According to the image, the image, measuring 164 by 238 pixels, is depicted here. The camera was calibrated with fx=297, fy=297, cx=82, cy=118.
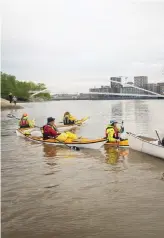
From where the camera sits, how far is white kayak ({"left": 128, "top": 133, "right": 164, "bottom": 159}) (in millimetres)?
5070

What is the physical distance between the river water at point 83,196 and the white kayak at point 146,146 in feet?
0.39

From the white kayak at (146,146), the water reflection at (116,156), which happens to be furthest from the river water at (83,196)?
the white kayak at (146,146)

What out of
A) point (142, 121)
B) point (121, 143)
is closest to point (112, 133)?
point (121, 143)

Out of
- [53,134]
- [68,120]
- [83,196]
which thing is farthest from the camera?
[68,120]

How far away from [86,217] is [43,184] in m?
1.16

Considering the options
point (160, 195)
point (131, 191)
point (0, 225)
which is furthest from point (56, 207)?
point (160, 195)

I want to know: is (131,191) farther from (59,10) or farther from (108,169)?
(59,10)

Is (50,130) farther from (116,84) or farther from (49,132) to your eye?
(116,84)

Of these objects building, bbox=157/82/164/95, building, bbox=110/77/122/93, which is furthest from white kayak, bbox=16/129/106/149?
building, bbox=157/82/164/95

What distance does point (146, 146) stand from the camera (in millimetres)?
5457

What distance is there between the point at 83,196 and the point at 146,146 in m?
2.39

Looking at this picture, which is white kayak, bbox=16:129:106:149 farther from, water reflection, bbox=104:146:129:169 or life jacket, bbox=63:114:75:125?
life jacket, bbox=63:114:75:125

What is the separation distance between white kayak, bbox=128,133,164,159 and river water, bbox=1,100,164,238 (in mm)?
119

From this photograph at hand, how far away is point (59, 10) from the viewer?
4559 millimetres
